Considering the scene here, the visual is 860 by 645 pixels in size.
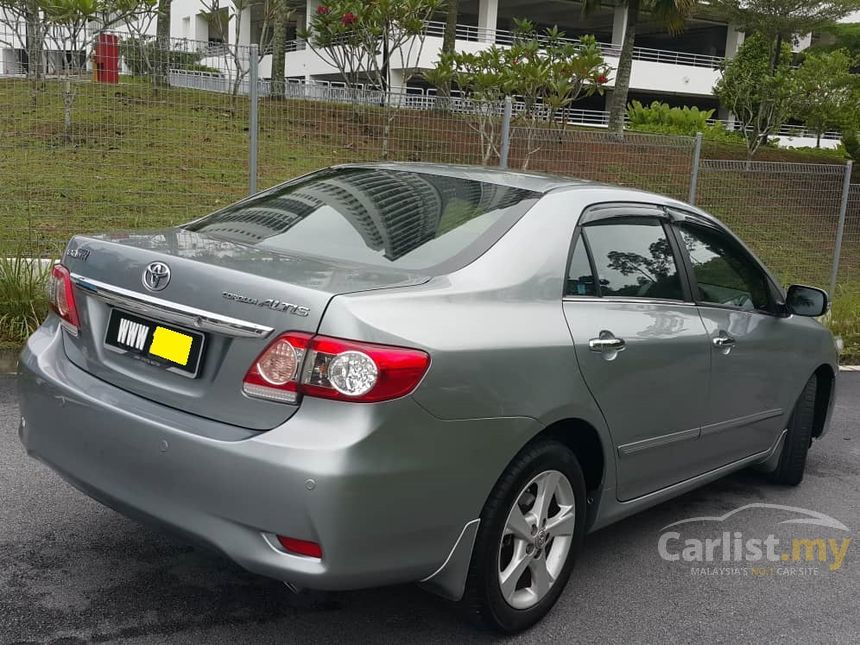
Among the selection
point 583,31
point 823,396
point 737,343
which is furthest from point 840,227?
point 583,31

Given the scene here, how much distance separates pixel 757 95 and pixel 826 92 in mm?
3062

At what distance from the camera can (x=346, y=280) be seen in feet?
9.23

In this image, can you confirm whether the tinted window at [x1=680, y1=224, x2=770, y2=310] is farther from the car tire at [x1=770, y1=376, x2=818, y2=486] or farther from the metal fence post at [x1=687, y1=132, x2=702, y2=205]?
the metal fence post at [x1=687, y1=132, x2=702, y2=205]

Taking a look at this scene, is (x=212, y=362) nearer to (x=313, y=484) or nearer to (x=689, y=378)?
(x=313, y=484)

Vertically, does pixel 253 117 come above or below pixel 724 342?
above

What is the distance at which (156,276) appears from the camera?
9.52 feet

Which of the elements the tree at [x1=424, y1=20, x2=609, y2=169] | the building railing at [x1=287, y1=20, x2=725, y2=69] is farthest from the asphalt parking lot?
the building railing at [x1=287, y1=20, x2=725, y2=69]

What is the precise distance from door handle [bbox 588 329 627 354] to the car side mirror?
169cm

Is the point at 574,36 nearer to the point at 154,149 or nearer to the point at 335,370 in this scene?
the point at 154,149

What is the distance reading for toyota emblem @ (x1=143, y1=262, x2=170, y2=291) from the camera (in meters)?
2.87

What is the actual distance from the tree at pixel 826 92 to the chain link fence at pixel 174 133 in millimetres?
17850

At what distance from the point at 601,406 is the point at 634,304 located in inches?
21.6

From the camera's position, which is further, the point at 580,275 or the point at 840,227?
the point at 840,227

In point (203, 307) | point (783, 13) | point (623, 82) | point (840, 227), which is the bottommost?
point (840, 227)
